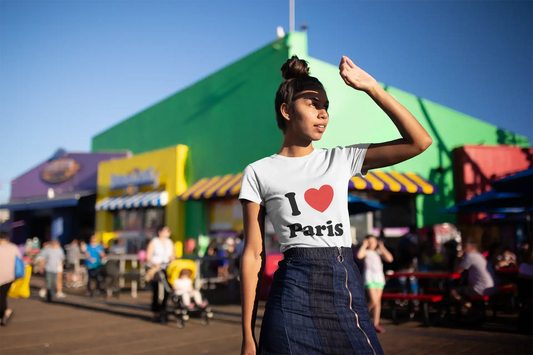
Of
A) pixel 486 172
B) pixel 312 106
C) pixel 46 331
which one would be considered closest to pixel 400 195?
pixel 486 172

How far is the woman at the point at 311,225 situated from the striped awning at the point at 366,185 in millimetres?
9304

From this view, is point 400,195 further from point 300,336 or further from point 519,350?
point 300,336

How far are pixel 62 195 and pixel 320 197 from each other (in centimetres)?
2279

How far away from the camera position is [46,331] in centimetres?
760

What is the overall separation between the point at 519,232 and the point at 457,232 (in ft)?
7.36

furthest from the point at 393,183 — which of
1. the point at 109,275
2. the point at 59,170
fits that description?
the point at 59,170

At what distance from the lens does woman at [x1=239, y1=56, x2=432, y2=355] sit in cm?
172

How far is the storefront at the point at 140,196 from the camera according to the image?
16609mm

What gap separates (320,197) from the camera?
1854mm

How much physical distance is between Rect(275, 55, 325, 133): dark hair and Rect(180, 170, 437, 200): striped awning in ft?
30.2

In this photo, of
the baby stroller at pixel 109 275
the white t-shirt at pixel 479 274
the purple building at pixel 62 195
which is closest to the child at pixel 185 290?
the white t-shirt at pixel 479 274

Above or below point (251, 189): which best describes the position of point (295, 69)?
above

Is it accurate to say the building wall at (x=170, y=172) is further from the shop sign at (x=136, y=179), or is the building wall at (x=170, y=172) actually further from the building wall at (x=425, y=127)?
the building wall at (x=425, y=127)

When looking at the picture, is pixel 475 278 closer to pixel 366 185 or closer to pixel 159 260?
pixel 366 185
